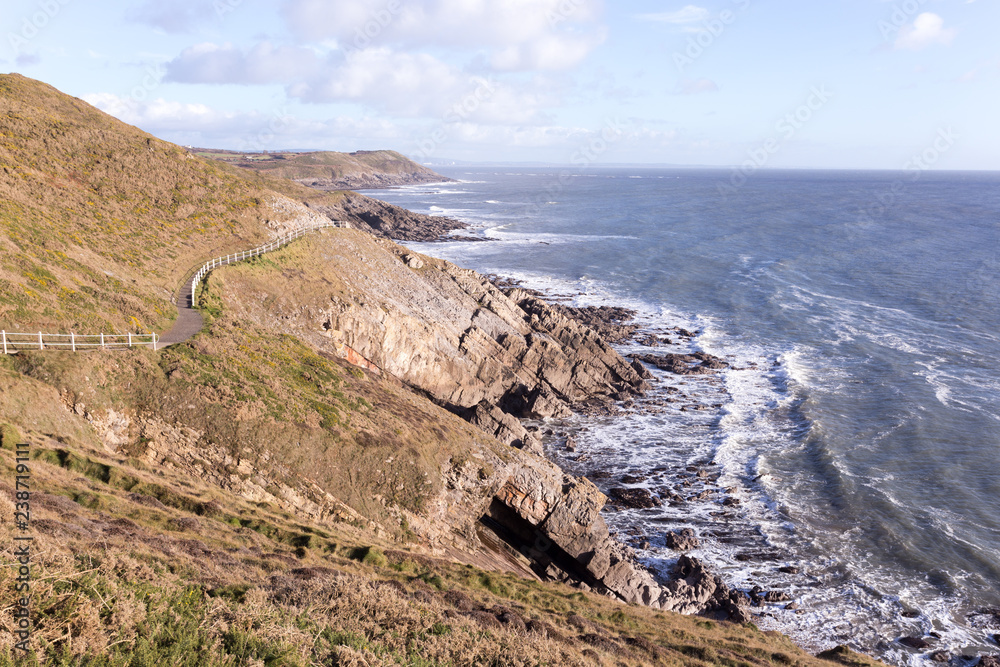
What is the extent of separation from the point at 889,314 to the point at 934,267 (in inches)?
1214

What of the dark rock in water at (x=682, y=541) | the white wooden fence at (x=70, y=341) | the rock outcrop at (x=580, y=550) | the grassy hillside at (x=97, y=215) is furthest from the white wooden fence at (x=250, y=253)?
the dark rock in water at (x=682, y=541)

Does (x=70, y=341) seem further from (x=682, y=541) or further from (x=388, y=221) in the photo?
(x=388, y=221)

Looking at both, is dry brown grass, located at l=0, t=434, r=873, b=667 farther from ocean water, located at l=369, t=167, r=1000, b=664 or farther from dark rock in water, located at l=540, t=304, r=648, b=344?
dark rock in water, located at l=540, t=304, r=648, b=344

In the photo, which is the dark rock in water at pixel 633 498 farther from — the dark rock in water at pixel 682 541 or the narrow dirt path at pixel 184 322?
the narrow dirt path at pixel 184 322

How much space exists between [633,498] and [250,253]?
28.1 m

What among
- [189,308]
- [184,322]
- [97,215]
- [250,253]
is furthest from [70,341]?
[97,215]

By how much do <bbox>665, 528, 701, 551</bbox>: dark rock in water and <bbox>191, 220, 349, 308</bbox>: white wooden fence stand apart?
2712 centimetres

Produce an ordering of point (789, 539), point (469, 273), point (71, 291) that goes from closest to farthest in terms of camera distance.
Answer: point (71, 291) < point (789, 539) < point (469, 273)

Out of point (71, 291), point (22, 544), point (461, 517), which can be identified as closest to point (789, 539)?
point (461, 517)

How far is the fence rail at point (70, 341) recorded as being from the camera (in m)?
20.4

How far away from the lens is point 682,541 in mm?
30719

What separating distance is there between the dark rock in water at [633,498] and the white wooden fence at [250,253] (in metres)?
25.2

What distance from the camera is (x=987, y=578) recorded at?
2805 cm

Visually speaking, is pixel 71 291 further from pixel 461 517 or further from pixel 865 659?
pixel 865 659
